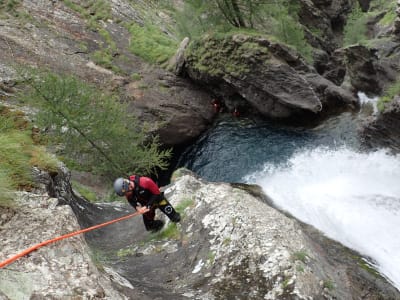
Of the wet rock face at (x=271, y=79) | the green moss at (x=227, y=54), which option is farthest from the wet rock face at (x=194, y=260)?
the green moss at (x=227, y=54)

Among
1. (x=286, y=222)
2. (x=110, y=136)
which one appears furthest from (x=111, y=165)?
(x=286, y=222)

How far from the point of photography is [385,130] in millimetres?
17172

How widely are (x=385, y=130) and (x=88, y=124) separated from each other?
1409 cm

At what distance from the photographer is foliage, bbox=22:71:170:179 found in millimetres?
14664

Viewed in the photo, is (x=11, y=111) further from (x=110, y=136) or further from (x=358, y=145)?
(x=358, y=145)

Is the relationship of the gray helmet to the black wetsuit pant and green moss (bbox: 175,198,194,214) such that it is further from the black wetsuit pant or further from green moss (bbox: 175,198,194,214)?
green moss (bbox: 175,198,194,214)

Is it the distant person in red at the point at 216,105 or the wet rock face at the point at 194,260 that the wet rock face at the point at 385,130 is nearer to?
the wet rock face at the point at 194,260

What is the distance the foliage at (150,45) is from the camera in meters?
29.8

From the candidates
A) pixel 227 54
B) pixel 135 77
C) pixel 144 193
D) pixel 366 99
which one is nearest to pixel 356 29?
pixel 366 99

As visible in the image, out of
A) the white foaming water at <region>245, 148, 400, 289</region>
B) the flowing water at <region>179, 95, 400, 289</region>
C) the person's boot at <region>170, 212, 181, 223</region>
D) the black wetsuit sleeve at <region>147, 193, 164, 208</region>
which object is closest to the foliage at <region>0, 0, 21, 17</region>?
the flowing water at <region>179, 95, 400, 289</region>

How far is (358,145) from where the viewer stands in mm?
19719

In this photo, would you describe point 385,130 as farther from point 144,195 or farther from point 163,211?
point 144,195

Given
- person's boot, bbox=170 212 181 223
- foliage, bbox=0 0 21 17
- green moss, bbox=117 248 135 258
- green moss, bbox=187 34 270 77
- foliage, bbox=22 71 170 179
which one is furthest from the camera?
foliage, bbox=0 0 21 17

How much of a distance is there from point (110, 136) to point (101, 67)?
1225cm
